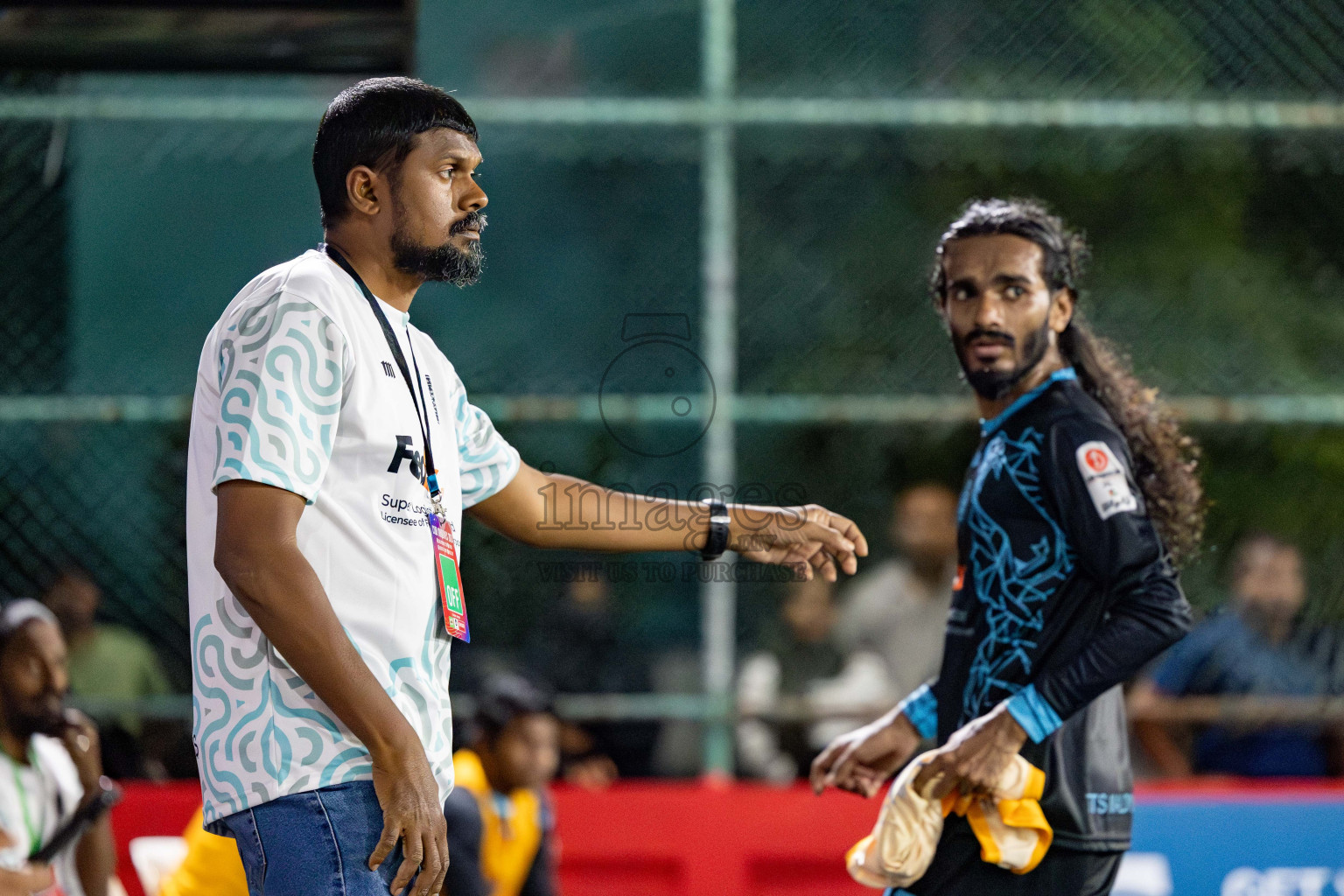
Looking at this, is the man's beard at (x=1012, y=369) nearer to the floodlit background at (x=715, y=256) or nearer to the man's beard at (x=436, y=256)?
the man's beard at (x=436, y=256)

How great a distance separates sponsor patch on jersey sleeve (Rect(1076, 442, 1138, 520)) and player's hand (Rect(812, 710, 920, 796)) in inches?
32.5

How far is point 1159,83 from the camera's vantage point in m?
6.53

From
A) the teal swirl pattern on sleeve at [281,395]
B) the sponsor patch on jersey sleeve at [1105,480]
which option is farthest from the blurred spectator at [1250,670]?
the teal swirl pattern on sleeve at [281,395]

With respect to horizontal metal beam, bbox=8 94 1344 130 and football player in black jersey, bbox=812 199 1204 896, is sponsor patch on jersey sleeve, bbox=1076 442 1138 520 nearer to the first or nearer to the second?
football player in black jersey, bbox=812 199 1204 896

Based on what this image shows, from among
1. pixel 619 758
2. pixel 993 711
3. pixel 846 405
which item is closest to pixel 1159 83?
pixel 846 405

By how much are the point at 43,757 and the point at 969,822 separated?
346cm

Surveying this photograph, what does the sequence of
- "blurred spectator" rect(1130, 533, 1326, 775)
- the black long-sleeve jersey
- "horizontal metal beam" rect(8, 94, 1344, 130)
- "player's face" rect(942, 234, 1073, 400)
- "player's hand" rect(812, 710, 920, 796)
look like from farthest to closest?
"horizontal metal beam" rect(8, 94, 1344, 130) → "blurred spectator" rect(1130, 533, 1326, 775) → "player's hand" rect(812, 710, 920, 796) → "player's face" rect(942, 234, 1073, 400) → the black long-sleeve jersey

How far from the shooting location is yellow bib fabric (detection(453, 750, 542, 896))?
5426 mm

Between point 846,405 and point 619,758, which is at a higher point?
point 846,405

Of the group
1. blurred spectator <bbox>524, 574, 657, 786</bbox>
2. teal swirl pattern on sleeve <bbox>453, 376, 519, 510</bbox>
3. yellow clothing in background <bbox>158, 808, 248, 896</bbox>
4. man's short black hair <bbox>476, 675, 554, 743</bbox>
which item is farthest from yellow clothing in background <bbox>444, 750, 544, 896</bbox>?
teal swirl pattern on sleeve <bbox>453, 376, 519, 510</bbox>

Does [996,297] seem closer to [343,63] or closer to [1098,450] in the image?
[1098,450]

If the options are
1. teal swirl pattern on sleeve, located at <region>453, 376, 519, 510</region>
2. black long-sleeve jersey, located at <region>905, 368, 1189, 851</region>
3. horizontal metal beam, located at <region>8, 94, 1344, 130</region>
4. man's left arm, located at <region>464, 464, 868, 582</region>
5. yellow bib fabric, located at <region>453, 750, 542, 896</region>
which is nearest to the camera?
teal swirl pattern on sleeve, located at <region>453, 376, 519, 510</region>

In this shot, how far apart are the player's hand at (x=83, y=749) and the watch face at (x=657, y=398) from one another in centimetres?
235

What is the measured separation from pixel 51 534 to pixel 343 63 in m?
2.70
